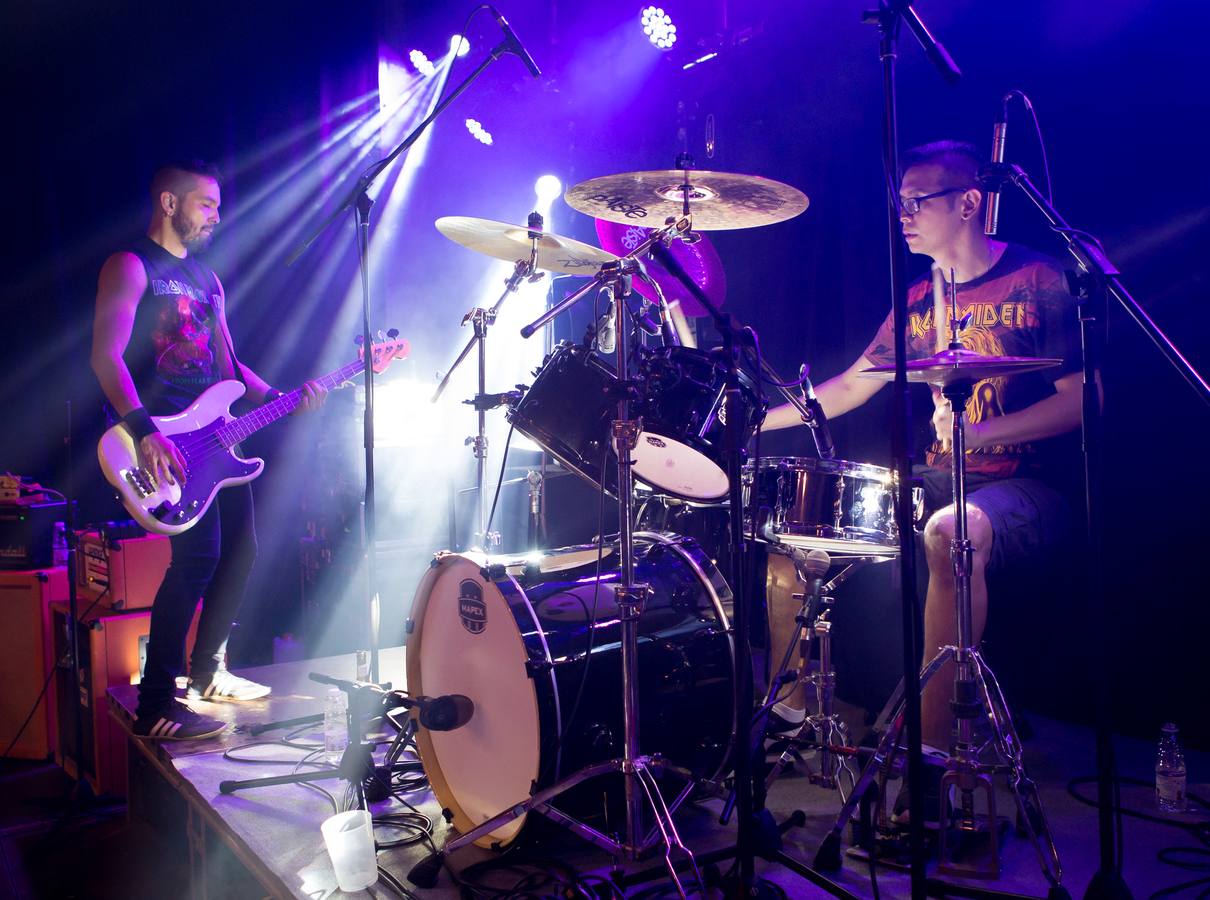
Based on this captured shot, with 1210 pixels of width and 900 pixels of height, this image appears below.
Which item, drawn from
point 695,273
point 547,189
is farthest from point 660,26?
point 695,273

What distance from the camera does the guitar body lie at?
10.2ft

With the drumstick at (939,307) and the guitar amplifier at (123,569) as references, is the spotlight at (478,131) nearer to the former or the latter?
the guitar amplifier at (123,569)

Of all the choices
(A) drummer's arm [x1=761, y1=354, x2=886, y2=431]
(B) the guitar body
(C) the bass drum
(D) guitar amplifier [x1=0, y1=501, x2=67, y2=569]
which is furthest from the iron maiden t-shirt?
(D) guitar amplifier [x1=0, y1=501, x2=67, y2=569]

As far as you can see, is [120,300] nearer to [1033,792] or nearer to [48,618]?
[48,618]

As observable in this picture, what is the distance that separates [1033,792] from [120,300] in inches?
133

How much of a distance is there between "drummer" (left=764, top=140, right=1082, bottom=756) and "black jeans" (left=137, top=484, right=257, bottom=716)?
221cm

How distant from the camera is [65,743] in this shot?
4.02 metres

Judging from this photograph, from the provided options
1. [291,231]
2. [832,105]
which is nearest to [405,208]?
[291,231]

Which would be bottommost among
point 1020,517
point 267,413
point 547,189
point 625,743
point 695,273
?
point 625,743

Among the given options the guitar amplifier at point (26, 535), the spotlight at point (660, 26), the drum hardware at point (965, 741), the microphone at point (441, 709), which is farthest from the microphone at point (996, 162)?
the guitar amplifier at point (26, 535)

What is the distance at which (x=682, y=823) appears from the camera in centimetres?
252

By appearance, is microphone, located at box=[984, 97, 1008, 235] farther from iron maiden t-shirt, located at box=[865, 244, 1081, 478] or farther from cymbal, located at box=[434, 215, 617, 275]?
cymbal, located at box=[434, 215, 617, 275]

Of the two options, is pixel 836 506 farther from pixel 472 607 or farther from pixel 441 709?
pixel 441 709

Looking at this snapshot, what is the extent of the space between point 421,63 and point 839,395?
14.7 ft
